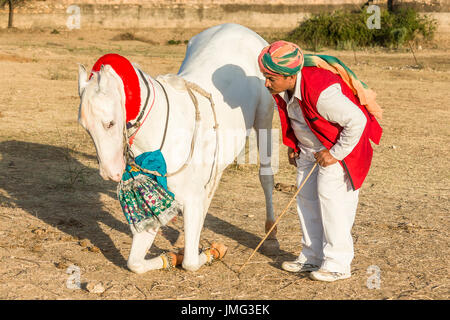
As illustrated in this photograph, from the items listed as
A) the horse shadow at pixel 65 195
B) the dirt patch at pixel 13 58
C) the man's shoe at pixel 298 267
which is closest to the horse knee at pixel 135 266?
the horse shadow at pixel 65 195

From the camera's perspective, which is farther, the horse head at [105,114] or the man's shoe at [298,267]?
the man's shoe at [298,267]

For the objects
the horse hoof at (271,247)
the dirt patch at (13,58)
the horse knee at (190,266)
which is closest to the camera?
the horse knee at (190,266)

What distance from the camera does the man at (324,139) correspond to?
4.04 m

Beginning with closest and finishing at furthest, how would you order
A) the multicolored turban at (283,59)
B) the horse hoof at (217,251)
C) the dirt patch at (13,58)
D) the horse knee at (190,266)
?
the multicolored turban at (283,59) < the horse knee at (190,266) < the horse hoof at (217,251) < the dirt patch at (13,58)

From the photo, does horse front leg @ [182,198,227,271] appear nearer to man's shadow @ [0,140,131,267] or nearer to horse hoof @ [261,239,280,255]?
man's shadow @ [0,140,131,267]

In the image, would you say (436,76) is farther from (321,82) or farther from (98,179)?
(321,82)

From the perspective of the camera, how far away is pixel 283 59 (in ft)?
13.2

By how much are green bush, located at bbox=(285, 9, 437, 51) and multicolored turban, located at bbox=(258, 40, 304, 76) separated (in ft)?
64.3

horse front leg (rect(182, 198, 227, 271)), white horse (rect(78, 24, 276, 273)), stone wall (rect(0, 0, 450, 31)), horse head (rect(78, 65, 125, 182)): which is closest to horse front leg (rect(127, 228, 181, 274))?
white horse (rect(78, 24, 276, 273))

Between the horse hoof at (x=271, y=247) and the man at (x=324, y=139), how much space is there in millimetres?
427

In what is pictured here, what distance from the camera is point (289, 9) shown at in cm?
2800

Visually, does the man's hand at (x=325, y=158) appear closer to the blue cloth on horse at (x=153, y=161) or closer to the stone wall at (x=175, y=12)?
the blue cloth on horse at (x=153, y=161)
